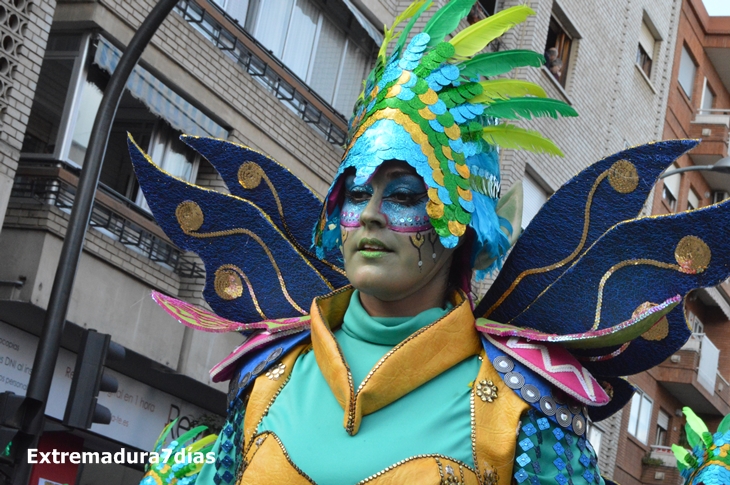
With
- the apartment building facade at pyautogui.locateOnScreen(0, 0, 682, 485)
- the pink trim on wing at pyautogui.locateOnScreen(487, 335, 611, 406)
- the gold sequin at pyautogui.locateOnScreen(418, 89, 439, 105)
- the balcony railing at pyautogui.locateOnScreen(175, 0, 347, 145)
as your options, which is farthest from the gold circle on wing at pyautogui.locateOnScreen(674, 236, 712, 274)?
the balcony railing at pyautogui.locateOnScreen(175, 0, 347, 145)

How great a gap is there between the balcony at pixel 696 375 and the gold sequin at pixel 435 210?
25.2 metres

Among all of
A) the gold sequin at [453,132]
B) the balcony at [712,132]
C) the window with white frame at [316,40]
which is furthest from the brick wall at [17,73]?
the balcony at [712,132]

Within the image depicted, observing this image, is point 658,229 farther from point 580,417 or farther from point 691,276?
point 580,417

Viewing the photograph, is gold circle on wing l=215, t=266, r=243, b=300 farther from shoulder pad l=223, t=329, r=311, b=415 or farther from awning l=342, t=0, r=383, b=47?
awning l=342, t=0, r=383, b=47

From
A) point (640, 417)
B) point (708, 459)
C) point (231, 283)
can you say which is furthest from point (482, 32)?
point (640, 417)

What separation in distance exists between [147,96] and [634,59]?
45.9 ft

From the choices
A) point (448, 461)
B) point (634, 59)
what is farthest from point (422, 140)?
point (634, 59)

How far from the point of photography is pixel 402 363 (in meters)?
3.78

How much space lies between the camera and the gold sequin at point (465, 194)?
12.6 feet

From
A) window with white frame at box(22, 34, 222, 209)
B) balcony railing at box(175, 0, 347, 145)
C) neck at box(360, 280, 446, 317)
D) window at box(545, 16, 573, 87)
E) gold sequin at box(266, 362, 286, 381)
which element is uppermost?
window at box(545, 16, 573, 87)

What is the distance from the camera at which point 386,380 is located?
377cm

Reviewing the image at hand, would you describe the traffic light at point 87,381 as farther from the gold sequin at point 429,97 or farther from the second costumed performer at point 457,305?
the gold sequin at point 429,97

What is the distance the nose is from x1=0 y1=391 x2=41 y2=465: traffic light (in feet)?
16.5

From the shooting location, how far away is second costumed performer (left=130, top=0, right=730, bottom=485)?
3703 mm
